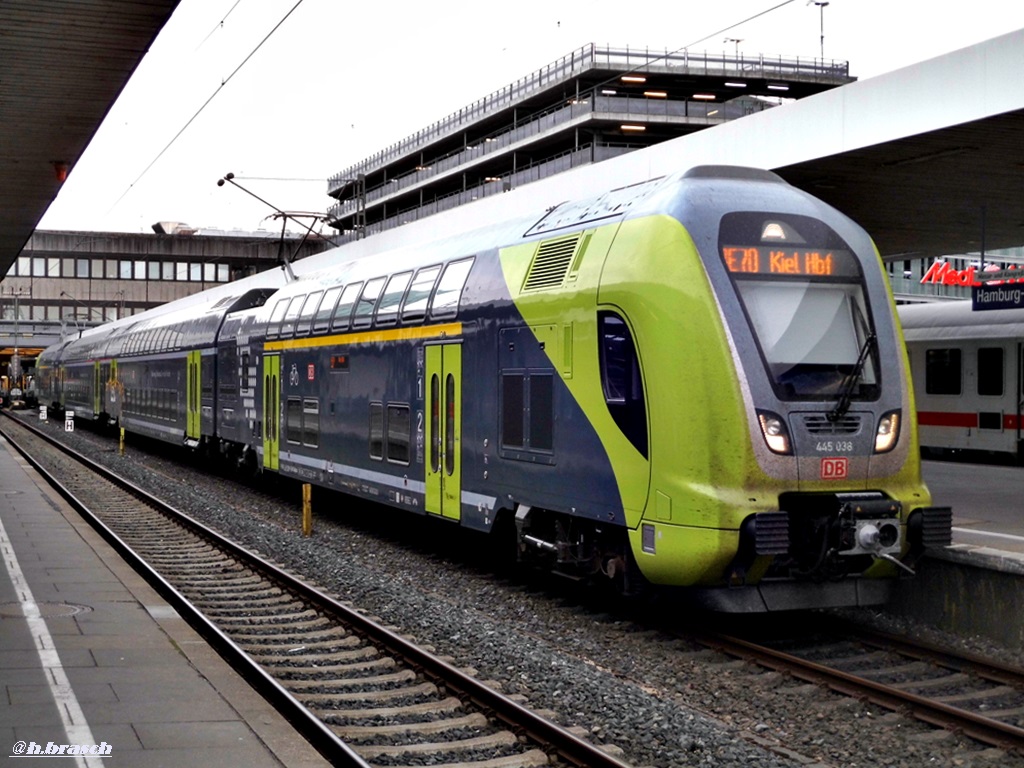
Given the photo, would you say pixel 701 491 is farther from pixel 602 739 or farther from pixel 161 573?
pixel 161 573

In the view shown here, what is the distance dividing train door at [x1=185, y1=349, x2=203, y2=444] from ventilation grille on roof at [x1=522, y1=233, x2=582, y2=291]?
637 inches

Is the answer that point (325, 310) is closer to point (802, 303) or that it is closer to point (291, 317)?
point (291, 317)

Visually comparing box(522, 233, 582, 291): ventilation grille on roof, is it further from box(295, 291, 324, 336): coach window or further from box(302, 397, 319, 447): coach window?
box(295, 291, 324, 336): coach window

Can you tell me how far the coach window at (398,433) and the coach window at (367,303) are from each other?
4.75ft

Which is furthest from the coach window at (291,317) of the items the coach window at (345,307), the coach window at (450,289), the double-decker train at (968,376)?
the double-decker train at (968,376)

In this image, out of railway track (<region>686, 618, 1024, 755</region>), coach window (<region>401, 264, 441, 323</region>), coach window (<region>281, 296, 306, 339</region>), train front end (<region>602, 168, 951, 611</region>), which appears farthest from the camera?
coach window (<region>281, 296, 306, 339</region>)

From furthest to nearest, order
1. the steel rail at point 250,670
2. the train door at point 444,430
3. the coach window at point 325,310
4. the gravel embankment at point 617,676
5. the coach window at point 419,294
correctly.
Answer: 1. the coach window at point 325,310
2. the coach window at point 419,294
3. the train door at point 444,430
4. the gravel embankment at point 617,676
5. the steel rail at point 250,670

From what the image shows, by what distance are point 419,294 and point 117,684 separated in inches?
279

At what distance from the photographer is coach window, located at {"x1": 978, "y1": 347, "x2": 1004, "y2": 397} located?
23.5 metres

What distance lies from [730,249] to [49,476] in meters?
19.8

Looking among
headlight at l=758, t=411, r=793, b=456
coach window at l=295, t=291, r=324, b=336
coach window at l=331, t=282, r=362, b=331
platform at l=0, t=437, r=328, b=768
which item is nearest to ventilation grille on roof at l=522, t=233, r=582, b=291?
headlight at l=758, t=411, r=793, b=456

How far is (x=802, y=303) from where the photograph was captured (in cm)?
977

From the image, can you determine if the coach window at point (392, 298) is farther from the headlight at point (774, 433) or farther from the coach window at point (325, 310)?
the headlight at point (774, 433)

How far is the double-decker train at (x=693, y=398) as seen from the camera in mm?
9164
